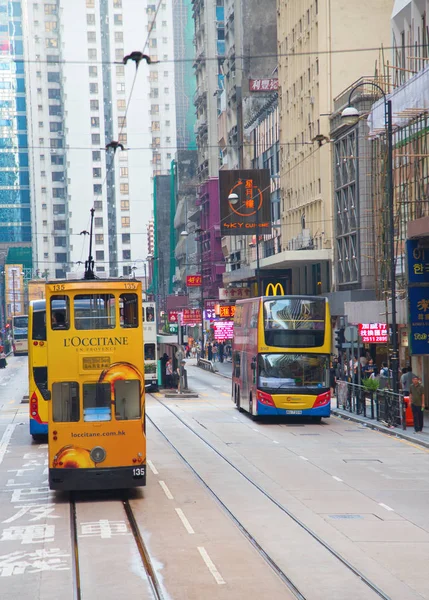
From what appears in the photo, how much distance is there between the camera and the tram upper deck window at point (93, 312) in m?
19.4

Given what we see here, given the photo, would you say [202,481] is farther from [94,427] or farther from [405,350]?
[405,350]

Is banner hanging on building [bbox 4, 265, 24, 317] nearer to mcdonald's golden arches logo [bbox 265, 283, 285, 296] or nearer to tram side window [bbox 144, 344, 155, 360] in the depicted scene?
mcdonald's golden arches logo [bbox 265, 283, 285, 296]

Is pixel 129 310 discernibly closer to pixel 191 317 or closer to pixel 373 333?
pixel 373 333

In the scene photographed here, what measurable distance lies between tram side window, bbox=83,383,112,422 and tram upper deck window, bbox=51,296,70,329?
112 centimetres

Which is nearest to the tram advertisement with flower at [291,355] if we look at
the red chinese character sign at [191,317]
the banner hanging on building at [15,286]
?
the red chinese character sign at [191,317]

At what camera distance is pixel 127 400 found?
1952cm

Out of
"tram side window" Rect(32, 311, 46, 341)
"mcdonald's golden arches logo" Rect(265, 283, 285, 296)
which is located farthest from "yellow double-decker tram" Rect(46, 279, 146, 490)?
"mcdonald's golden arches logo" Rect(265, 283, 285, 296)

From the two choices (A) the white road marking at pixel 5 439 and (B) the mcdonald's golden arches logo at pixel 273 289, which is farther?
(B) the mcdonald's golden arches logo at pixel 273 289

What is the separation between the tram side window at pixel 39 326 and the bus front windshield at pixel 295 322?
7410 mm

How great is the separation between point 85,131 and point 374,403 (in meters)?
138

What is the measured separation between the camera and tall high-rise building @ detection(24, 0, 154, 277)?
557ft

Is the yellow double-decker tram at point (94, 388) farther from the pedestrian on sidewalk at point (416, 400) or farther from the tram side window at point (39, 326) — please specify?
the pedestrian on sidewalk at point (416, 400)

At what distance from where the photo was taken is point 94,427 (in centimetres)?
1933

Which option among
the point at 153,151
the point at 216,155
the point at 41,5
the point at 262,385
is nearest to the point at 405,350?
the point at 262,385
